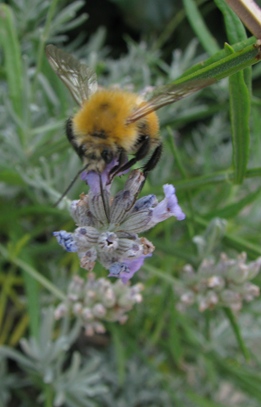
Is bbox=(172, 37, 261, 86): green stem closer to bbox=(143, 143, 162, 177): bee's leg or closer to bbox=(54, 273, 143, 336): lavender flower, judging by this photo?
bbox=(143, 143, 162, 177): bee's leg

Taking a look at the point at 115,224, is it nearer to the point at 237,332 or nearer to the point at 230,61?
the point at 230,61

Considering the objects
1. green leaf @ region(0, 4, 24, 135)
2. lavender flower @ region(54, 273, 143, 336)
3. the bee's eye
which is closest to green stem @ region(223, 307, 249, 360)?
lavender flower @ region(54, 273, 143, 336)

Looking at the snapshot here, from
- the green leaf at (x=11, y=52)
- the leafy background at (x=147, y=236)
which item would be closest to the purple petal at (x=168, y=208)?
the leafy background at (x=147, y=236)

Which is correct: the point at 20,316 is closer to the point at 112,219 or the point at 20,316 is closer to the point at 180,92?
the point at 112,219

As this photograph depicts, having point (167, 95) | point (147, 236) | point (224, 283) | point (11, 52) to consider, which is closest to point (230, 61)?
point (167, 95)

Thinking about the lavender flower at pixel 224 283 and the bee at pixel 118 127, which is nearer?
the bee at pixel 118 127

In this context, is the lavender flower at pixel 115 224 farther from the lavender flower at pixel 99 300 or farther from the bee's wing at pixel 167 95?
the lavender flower at pixel 99 300
